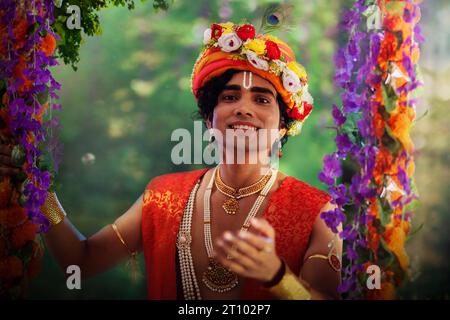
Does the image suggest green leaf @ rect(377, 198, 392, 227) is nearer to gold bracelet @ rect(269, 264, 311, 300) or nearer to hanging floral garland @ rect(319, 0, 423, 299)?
hanging floral garland @ rect(319, 0, 423, 299)

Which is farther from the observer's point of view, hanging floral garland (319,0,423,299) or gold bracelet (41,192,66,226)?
gold bracelet (41,192,66,226)

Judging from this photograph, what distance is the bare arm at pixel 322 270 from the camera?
232 centimetres

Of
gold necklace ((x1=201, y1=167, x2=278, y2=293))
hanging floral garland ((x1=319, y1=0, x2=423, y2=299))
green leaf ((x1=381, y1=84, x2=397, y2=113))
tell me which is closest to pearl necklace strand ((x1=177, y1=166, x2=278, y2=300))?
gold necklace ((x1=201, y1=167, x2=278, y2=293))

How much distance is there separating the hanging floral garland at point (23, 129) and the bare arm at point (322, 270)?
47.3 inches

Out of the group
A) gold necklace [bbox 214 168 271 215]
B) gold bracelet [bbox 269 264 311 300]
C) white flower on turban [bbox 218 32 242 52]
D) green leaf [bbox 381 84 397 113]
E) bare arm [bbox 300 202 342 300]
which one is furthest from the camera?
gold necklace [bbox 214 168 271 215]

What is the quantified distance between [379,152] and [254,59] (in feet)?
2.20

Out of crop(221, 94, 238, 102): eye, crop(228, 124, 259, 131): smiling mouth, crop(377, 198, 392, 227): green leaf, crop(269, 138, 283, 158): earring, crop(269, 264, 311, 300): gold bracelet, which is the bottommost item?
crop(269, 264, 311, 300): gold bracelet

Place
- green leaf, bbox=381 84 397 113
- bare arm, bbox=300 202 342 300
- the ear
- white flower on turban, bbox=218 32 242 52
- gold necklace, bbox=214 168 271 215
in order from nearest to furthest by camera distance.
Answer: green leaf, bbox=381 84 397 113
bare arm, bbox=300 202 342 300
white flower on turban, bbox=218 32 242 52
gold necklace, bbox=214 168 271 215
the ear

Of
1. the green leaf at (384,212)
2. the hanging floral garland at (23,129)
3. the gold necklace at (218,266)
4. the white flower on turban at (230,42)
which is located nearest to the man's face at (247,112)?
the white flower on turban at (230,42)

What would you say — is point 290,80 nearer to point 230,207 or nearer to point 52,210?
point 230,207

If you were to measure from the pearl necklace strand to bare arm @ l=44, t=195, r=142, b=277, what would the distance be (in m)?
0.27

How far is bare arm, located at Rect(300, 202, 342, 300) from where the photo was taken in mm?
2318

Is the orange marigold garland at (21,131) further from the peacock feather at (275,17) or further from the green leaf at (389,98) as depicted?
the green leaf at (389,98)
